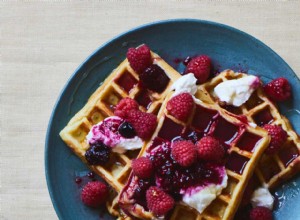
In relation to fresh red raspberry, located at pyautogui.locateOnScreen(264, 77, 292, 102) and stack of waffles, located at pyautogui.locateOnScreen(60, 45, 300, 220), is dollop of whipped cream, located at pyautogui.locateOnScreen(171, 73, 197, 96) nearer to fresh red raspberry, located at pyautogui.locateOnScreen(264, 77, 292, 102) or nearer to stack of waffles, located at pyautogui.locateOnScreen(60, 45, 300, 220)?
stack of waffles, located at pyautogui.locateOnScreen(60, 45, 300, 220)

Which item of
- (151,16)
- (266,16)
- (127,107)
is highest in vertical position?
(266,16)

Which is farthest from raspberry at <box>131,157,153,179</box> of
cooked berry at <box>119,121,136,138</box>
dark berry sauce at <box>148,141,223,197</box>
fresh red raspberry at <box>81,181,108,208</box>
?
fresh red raspberry at <box>81,181,108,208</box>

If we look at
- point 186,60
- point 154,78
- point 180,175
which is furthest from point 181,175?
point 186,60

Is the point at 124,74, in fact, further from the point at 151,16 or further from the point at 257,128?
the point at 257,128

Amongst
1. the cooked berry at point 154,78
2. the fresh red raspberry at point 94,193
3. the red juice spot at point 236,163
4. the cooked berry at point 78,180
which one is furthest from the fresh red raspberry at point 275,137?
the cooked berry at point 78,180

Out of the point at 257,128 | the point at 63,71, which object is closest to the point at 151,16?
the point at 63,71

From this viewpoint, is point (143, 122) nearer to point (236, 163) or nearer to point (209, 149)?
point (209, 149)

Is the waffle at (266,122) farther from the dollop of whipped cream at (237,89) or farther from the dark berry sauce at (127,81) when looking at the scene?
the dark berry sauce at (127,81)

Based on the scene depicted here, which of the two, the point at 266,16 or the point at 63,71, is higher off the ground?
the point at 266,16
